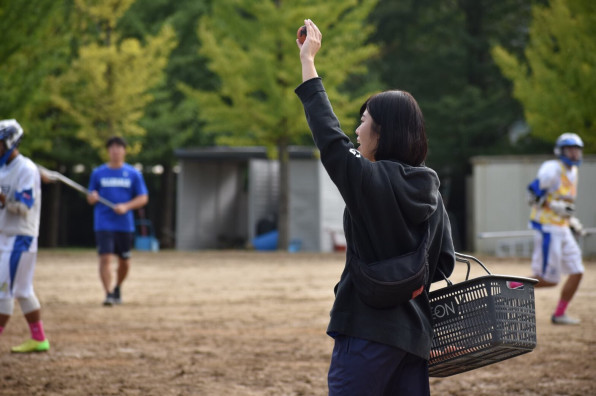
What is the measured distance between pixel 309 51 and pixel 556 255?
707cm

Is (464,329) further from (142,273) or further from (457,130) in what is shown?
(457,130)

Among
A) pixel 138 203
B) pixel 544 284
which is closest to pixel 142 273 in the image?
pixel 138 203

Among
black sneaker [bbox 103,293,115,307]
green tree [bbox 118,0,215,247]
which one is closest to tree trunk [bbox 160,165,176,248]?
green tree [bbox 118,0,215,247]

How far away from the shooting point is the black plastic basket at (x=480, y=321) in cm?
331

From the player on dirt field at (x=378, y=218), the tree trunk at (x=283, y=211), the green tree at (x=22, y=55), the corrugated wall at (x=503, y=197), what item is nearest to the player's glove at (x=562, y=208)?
the player on dirt field at (x=378, y=218)

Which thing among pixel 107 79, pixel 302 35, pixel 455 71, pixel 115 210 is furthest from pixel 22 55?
pixel 302 35

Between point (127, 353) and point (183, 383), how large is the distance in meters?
1.46

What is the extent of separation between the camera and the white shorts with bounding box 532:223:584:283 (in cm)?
962

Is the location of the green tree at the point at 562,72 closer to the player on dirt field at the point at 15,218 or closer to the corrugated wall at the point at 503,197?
the corrugated wall at the point at 503,197

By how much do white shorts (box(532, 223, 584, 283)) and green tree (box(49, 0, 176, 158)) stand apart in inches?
724

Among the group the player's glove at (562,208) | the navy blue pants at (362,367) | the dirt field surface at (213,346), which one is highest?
the player's glove at (562,208)

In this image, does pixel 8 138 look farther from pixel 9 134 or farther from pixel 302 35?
pixel 302 35

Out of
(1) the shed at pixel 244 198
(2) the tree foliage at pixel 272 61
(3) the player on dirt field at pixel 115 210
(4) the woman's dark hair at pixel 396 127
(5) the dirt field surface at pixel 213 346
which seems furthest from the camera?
(1) the shed at pixel 244 198

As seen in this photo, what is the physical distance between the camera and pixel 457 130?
3234 centimetres
